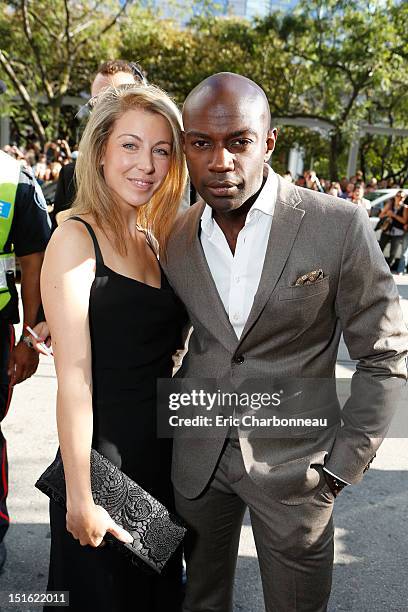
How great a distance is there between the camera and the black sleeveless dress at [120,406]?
190 cm

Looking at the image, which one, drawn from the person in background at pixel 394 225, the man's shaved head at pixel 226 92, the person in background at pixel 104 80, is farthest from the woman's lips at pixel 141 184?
the person in background at pixel 394 225

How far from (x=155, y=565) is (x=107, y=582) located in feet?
0.65

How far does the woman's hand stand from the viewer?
179cm

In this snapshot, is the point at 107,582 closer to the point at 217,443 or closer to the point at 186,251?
the point at 217,443

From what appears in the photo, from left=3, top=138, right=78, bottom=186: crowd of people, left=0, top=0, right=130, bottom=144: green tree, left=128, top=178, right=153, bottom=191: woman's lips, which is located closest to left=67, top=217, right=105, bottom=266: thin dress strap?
left=128, top=178, right=153, bottom=191: woman's lips

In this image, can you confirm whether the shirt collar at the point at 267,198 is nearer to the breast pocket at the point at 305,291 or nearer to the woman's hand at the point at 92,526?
the breast pocket at the point at 305,291

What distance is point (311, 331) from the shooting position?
180 centimetres

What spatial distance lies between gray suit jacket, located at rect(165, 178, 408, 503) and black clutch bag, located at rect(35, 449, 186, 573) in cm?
16

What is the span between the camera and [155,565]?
1873mm

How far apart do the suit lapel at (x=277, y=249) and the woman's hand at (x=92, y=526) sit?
634 mm

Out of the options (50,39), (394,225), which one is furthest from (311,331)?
(50,39)

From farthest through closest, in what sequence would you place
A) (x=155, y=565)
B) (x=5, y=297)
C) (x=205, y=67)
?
1. (x=205, y=67)
2. (x=5, y=297)
3. (x=155, y=565)

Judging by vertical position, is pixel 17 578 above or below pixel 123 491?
below

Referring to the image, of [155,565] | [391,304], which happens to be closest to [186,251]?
[391,304]
